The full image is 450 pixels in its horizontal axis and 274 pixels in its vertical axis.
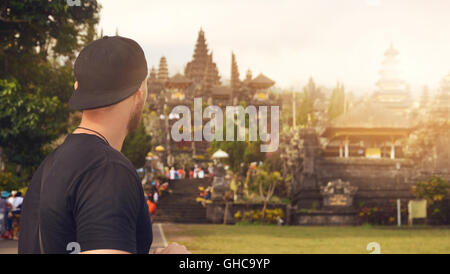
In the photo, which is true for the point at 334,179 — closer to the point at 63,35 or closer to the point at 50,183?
the point at 63,35

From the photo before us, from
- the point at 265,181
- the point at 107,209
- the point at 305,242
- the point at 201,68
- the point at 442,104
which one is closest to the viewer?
the point at 107,209

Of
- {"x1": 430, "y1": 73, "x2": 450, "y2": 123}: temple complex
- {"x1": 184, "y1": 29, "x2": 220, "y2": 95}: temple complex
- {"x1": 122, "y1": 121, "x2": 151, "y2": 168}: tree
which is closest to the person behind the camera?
{"x1": 430, "y1": 73, "x2": 450, "y2": 123}: temple complex

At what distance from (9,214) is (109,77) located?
1719 cm

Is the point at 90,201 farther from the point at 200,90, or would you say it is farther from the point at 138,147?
the point at 200,90

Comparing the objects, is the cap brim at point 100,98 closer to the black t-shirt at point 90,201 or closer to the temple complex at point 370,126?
the black t-shirt at point 90,201

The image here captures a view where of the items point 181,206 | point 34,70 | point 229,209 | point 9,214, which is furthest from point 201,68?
point 9,214

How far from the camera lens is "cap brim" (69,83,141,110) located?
1.74 metres

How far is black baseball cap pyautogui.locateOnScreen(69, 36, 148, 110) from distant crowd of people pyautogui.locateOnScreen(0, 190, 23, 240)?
53.3 feet

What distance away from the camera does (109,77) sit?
5.71 ft

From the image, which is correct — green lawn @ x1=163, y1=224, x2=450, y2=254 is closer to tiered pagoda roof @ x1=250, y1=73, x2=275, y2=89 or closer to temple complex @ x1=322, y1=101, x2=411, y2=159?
temple complex @ x1=322, y1=101, x2=411, y2=159

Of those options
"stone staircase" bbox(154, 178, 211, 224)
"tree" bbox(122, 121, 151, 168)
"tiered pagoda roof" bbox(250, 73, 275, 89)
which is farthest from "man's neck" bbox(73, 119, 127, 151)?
"tiered pagoda roof" bbox(250, 73, 275, 89)

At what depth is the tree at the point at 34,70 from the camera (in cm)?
1520
